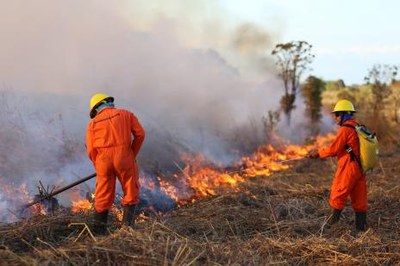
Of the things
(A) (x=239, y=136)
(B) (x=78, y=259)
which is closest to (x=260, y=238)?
(B) (x=78, y=259)

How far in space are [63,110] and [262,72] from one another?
9.51 meters

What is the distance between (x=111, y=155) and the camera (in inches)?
237

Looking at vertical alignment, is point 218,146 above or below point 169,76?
below

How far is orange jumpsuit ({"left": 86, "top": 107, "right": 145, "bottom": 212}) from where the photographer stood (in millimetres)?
6012

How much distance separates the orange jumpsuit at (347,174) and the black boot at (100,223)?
9.99ft

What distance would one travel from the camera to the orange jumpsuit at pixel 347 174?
693 cm

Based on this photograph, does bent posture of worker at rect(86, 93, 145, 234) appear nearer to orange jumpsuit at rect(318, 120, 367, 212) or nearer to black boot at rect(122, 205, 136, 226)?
black boot at rect(122, 205, 136, 226)

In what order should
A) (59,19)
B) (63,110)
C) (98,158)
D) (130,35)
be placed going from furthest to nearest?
(130,35) < (59,19) < (63,110) < (98,158)

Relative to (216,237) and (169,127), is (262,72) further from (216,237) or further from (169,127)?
(216,237)

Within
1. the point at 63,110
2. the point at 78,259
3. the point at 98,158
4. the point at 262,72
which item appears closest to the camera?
the point at 78,259

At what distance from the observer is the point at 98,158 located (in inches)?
239

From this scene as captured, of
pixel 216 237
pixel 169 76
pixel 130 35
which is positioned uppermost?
pixel 130 35

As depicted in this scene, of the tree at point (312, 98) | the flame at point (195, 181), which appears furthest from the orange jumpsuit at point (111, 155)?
the tree at point (312, 98)

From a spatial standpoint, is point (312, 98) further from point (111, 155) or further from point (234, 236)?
point (111, 155)
